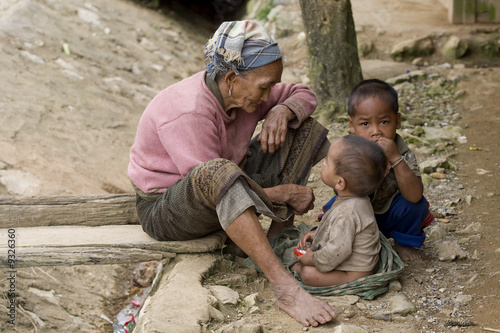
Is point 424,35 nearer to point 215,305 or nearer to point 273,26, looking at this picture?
point 273,26

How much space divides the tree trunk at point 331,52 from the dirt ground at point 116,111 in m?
0.36

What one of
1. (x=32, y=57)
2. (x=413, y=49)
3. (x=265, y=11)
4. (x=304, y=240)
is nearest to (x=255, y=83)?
(x=304, y=240)

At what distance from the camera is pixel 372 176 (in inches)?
103

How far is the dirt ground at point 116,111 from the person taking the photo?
3230 mm

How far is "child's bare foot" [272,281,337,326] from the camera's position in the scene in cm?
247

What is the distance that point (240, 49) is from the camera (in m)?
2.77

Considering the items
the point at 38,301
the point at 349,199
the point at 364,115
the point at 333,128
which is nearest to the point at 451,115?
the point at 333,128

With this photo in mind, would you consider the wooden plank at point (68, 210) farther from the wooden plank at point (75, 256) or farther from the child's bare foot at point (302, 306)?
the child's bare foot at point (302, 306)

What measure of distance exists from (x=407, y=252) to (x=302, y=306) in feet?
2.89

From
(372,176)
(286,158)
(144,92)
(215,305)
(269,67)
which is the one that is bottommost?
(144,92)

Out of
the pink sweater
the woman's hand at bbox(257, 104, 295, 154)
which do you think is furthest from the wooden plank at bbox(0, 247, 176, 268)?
the woman's hand at bbox(257, 104, 295, 154)

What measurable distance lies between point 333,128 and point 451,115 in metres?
1.18

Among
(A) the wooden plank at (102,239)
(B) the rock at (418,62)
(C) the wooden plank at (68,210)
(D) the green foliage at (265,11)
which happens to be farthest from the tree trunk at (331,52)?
(D) the green foliage at (265,11)

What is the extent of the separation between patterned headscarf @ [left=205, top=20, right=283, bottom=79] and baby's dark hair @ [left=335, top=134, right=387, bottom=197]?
23.4 inches
